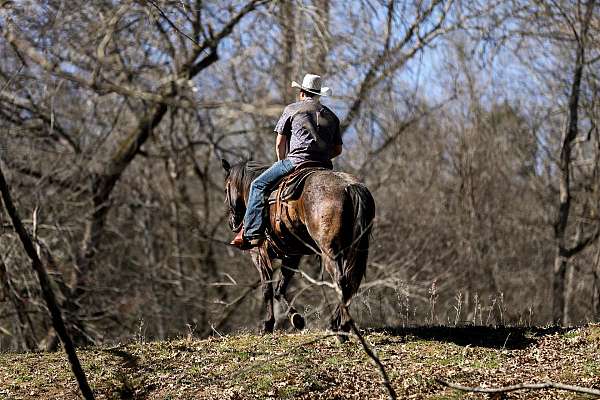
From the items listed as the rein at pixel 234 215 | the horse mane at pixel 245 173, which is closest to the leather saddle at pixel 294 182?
the horse mane at pixel 245 173

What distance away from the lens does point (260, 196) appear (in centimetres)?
963

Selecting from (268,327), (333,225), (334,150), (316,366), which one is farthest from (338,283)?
(268,327)

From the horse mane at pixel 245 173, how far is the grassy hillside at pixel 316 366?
185cm

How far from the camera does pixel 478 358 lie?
8.36m

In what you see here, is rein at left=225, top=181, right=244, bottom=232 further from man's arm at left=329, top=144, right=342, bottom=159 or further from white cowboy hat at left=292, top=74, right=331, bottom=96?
white cowboy hat at left=292, top=74, right=331, bottom=96

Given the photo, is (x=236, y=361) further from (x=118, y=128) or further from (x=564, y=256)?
(x=564, y=256)

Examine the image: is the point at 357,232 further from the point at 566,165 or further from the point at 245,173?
the point at 566,165

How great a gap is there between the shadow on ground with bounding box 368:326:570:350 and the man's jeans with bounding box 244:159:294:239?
1.68m

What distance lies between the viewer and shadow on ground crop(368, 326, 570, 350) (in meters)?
9.06

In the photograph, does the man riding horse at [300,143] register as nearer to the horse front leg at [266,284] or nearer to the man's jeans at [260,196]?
the man's jeans at [260,196]

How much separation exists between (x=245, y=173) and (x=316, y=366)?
3103 mm

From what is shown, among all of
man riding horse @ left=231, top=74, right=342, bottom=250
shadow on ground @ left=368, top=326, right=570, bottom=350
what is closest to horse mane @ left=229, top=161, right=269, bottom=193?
man riding horse @ left=231, top=74, right=342, bottom=250

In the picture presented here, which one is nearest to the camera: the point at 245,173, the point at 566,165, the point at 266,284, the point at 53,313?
the point at 53,313

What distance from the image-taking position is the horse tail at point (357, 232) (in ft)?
27.6
